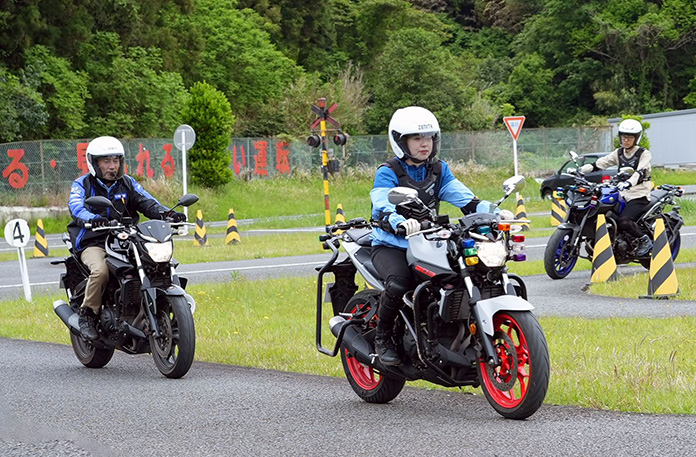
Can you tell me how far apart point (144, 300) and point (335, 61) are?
211 ft

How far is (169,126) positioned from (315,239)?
23283 mm

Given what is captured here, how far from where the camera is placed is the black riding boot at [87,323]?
9391 millimetres

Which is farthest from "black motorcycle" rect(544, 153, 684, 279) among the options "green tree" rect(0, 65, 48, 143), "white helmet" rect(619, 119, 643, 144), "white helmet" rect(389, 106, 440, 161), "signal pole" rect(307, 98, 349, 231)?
"green tree" rect(0, 65, 48, 143)

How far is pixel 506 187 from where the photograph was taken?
6.80 meters

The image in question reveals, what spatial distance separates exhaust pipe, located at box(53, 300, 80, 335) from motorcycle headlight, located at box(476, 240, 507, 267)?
4.51 meters

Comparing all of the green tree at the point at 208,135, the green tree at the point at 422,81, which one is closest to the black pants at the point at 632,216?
the green tree at the point at 208,135

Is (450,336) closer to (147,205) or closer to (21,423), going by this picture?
(21,423)

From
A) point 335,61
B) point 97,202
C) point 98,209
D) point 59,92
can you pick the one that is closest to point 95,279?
point 98,209

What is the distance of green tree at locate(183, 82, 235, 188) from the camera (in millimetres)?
41125

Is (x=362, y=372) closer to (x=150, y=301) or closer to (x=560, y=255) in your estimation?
(x=150, y=301)

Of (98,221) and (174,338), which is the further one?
(98,221)

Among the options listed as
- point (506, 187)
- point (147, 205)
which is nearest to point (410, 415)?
point (506, 187)

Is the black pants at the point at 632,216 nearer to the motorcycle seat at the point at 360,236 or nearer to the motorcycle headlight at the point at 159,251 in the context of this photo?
the motorcycle seat at the point at 360,236

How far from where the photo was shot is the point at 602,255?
14.4 meters
